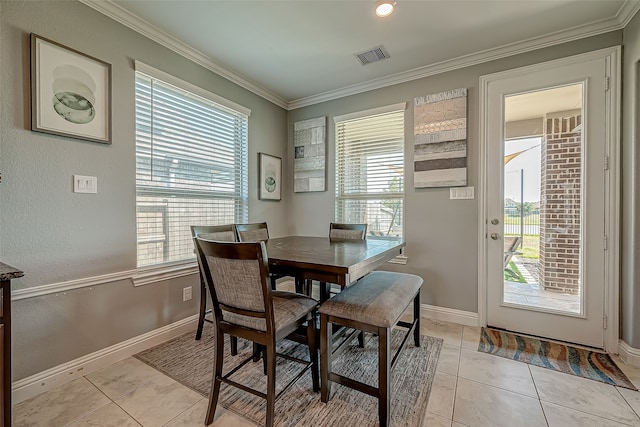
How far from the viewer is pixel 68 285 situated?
1.75 meters

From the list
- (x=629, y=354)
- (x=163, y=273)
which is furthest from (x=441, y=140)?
(x=163, y=273)

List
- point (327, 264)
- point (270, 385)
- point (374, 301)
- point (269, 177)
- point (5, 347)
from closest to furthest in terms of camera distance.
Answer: point (5, 347) → point (270, 385) → point (327, 264) → point (374, 301) → point (269, 177)

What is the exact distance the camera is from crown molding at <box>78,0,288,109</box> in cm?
190

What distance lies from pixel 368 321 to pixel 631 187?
7.07 feet

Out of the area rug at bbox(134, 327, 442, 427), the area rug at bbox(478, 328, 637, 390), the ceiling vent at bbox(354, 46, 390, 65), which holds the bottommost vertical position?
the area rug at bbox(134, 327, 442, 427)

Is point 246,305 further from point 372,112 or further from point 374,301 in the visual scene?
point 372,112

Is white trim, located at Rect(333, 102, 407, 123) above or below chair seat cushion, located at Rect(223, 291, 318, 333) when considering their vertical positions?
above

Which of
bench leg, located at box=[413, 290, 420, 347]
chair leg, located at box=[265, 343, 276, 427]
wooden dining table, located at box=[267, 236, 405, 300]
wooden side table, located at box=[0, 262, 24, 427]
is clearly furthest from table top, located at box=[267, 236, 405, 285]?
wooden side table, located at box=[0, 262, 24, 427]

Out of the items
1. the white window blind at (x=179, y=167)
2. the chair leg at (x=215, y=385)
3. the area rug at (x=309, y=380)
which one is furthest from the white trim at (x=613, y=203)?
the white window blind at (x=179, y=167)

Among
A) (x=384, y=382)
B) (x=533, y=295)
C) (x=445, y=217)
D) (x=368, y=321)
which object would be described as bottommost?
(x=384, y=382)

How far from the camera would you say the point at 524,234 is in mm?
2369

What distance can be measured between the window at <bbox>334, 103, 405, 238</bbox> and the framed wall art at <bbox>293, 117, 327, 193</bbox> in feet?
0.66

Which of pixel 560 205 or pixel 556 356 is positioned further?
pixel 560 205

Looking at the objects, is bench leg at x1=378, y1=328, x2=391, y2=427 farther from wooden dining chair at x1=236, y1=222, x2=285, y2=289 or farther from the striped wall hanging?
the striped wall hanging
